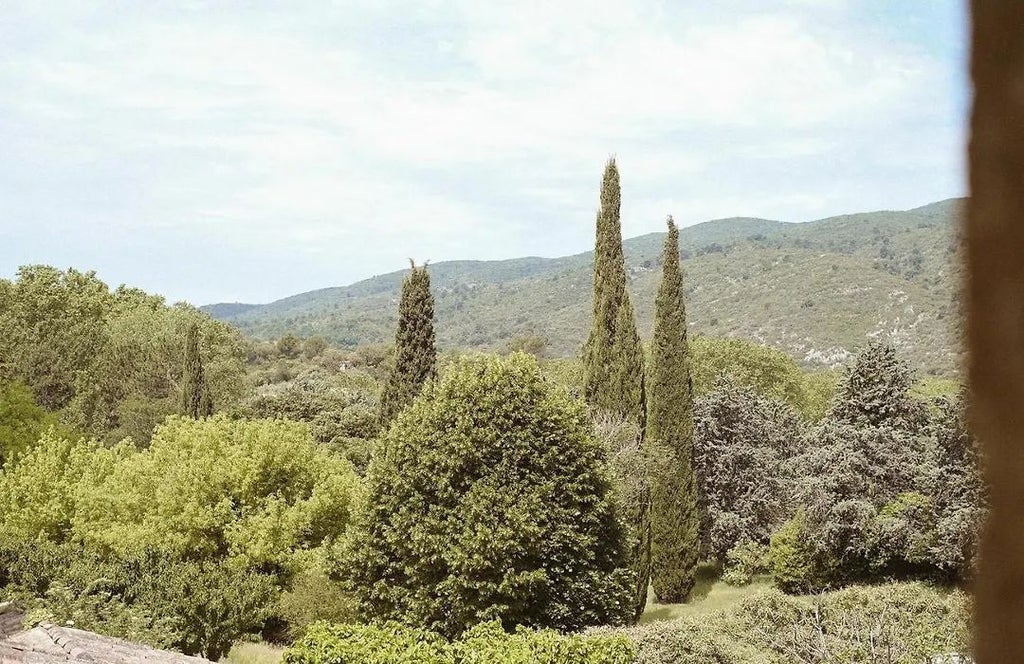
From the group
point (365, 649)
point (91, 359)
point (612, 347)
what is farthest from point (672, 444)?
point (91, 359)

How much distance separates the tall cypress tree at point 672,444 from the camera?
23031mm

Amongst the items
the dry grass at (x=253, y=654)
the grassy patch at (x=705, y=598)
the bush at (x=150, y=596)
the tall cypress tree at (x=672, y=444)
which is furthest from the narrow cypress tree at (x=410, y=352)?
the grassy patch at (x=705, y=598)

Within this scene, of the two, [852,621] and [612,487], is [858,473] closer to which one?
[612,487]

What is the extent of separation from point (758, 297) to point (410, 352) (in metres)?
64.5

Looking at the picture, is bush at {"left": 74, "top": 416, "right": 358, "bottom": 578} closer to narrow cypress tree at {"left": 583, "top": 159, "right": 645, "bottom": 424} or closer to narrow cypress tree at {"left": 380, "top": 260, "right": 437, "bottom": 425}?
narrow cypress tree at {"left": 380, "top": 260, "right": 437, "bottom": 425}

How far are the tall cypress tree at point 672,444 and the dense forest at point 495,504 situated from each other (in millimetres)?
79

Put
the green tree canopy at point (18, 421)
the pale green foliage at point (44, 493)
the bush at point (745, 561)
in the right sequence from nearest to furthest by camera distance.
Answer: the pale green foliage at point (44, 493), the bush at point (745, 561), the green tree canopy at point (18, 421)

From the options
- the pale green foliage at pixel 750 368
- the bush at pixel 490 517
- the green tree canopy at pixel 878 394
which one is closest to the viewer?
the bush at pixel 490 517

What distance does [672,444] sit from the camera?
78.1 ft

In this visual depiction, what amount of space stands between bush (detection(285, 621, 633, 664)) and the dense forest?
39 millimetres

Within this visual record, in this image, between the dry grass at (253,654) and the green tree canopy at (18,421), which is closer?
the dry grass at (253,654)

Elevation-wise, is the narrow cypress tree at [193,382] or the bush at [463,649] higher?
→ the narrow cypress tree at [193,382]

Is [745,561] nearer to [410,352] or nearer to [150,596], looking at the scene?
[410,352]

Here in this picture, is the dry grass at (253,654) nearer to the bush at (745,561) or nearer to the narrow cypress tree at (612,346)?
the narrow cypress tree at (612,346)
